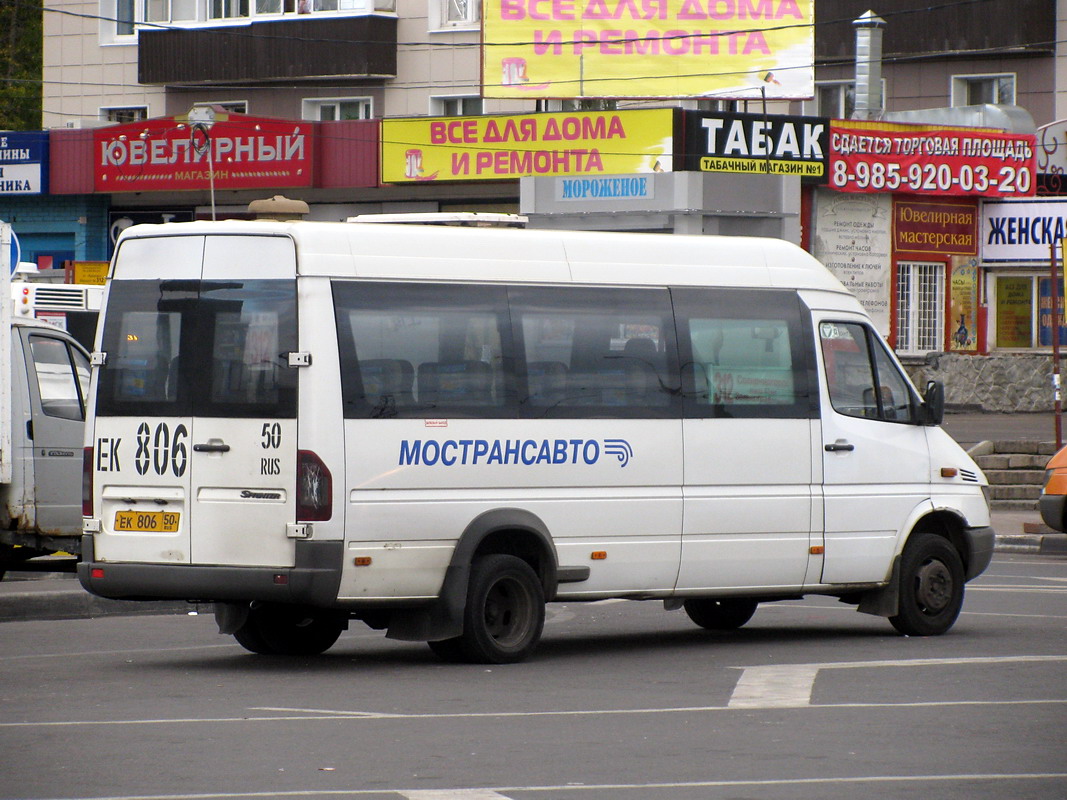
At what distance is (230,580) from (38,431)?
5.40 m

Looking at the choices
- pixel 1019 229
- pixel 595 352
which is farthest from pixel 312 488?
pixel 1019 229

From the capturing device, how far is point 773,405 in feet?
40.8

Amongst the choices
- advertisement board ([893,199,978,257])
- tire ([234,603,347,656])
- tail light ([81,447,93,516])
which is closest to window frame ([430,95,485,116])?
advertisement board ([893,199,978,257])

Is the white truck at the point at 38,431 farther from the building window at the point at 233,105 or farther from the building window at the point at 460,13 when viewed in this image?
the building window at the point at 233,105

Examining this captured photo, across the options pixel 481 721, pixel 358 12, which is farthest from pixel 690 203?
pixel 481 721

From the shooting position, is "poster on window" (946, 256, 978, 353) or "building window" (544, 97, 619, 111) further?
"building window" (544, 97, 619, 111)

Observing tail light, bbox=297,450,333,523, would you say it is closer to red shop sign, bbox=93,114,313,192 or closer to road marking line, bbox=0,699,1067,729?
road marking line, bbox=0,699,1067,729

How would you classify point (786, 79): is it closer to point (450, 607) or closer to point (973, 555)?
point (973, 555)

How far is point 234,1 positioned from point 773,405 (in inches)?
1273

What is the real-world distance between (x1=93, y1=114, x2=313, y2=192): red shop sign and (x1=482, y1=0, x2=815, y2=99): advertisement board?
12.2 ft

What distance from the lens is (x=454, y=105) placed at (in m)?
41.0

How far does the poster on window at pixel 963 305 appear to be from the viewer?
120 ft

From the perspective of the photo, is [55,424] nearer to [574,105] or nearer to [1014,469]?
[1014,469]

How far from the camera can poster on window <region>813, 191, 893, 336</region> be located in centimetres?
3462
